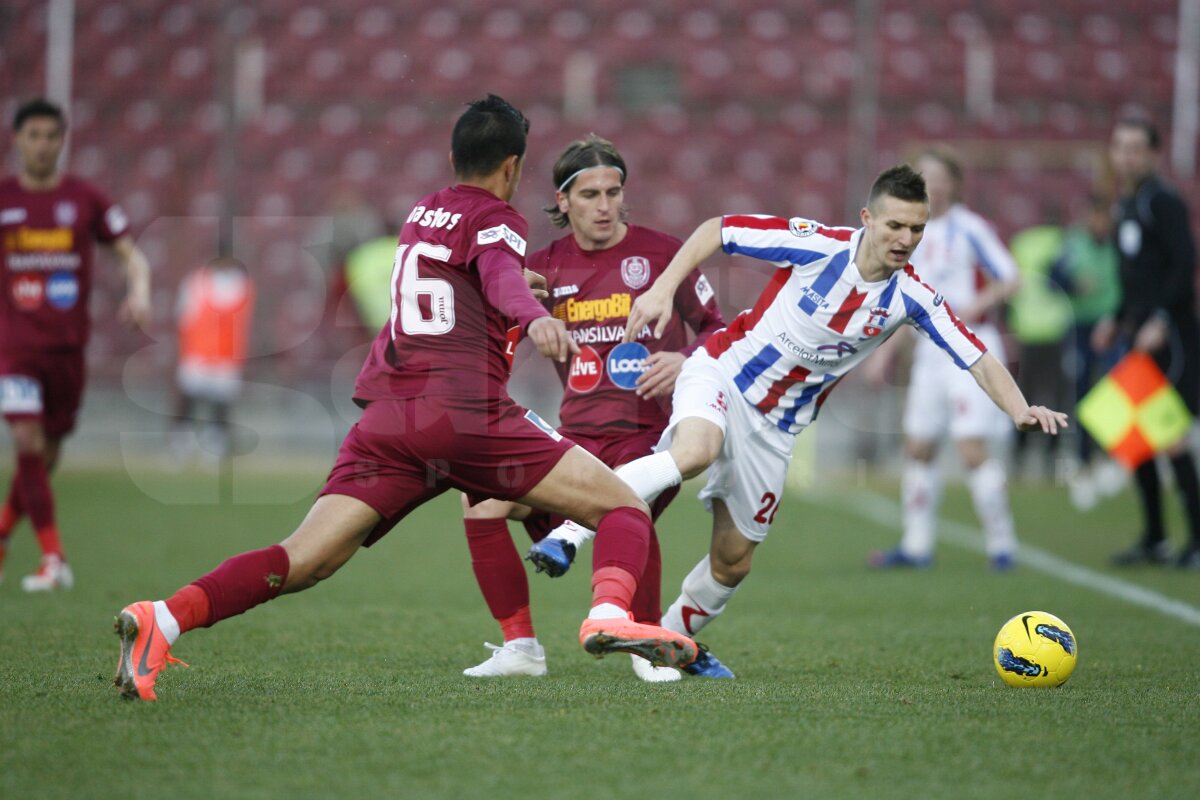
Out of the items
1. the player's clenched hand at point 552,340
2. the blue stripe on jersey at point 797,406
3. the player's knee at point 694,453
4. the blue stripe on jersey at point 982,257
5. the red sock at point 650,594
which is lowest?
the red sock at point 650,594

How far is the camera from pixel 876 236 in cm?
499

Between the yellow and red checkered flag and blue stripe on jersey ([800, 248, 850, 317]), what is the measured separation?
4356 mm

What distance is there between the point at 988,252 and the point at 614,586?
5.02 meters

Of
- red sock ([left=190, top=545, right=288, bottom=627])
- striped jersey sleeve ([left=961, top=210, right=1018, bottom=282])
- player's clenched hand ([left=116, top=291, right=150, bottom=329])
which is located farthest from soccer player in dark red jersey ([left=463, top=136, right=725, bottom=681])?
striped jersey sleeve ([left=961, top=210, right=1018, bottom=282])

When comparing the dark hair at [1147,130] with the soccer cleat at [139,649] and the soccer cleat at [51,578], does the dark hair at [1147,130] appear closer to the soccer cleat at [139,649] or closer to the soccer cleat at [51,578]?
the soccer cleat at [51,578]

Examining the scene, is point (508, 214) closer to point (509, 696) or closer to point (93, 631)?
point (509, 696)

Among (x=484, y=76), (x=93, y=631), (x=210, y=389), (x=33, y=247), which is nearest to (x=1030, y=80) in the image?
(x=484, y=76)

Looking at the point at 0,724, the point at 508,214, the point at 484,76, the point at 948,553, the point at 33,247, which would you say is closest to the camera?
the point at 0,724

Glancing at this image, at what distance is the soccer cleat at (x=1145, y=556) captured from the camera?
8.46 metres

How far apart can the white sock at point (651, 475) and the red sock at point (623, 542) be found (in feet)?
0.98

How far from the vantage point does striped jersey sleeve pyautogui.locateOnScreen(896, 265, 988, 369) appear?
488 centimetres

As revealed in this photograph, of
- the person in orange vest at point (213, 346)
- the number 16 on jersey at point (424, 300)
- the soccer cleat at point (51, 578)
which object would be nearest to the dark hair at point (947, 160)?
the number 16 on jersey at point (424, 300)

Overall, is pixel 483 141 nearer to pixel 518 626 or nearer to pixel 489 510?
pixel 489 510

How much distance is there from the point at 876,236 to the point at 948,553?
4.67m
